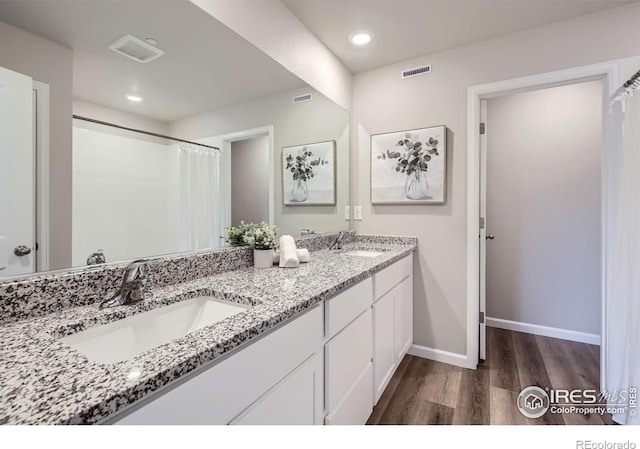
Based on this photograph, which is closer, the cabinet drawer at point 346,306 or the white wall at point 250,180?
the cabinet drawer at point 346,306

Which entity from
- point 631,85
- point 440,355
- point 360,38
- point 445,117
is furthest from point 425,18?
point 440,355

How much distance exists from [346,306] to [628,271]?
1.57 metres

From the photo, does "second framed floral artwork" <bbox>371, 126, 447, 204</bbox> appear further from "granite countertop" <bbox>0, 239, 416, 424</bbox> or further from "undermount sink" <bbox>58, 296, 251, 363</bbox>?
"undermount sink" <bbox>58, 296, 251, 363</bbox>

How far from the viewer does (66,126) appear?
0.93 meters

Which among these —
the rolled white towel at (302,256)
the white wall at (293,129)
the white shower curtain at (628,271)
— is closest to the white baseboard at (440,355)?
the white shower curtain at (628,271)

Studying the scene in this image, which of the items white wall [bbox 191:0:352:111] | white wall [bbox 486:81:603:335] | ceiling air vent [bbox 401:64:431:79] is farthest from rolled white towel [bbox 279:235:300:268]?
white wall [bbox 486:81:603:335]

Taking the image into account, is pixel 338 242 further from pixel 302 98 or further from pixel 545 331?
pixel 545 331

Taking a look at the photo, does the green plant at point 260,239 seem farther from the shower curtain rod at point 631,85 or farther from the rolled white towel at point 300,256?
the shower curtain rod at point 631,85

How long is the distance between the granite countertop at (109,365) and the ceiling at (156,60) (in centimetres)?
72

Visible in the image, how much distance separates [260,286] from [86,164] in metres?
0.72

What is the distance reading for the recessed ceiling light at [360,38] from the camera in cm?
205

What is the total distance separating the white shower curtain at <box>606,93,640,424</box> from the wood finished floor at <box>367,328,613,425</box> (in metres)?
0.32

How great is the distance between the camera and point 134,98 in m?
1.11

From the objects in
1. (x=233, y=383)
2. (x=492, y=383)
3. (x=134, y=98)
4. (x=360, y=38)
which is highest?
(x=360, y=38)
